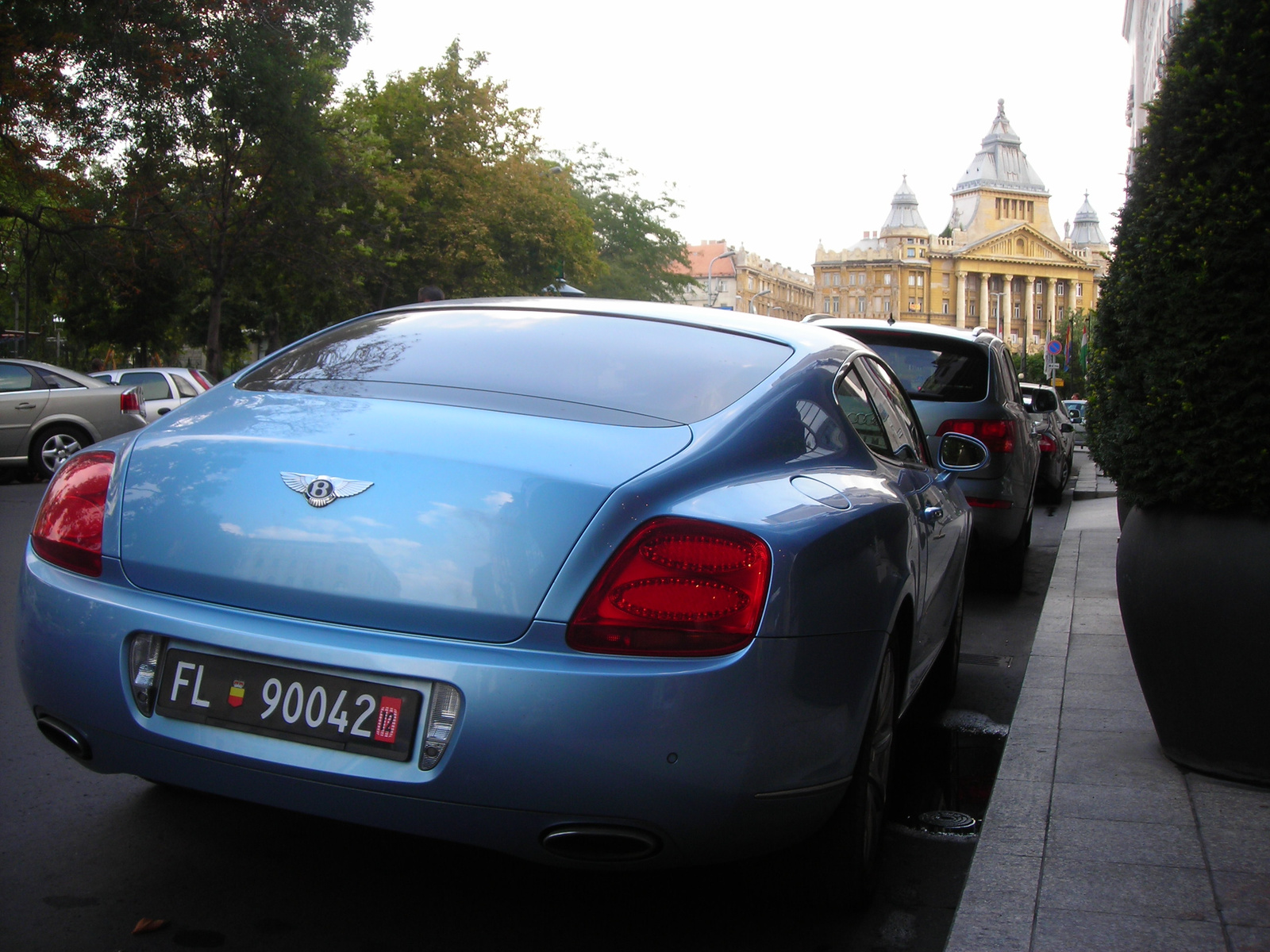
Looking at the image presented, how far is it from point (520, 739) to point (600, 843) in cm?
28

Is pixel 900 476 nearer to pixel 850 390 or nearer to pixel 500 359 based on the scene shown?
pixel 850 390

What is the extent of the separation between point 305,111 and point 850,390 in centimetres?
2442

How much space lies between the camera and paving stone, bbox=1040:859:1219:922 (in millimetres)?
2924

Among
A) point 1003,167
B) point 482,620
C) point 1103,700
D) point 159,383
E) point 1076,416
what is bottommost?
point 1076,416

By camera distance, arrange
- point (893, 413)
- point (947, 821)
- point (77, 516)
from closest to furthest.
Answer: point (77, 516)
point (947, 821)
point (893, 413)

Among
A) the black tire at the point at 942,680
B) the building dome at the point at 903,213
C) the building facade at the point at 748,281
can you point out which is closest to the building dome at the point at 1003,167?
the building dome at the point at 903,213

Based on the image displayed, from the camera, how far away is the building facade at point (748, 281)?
143500mm

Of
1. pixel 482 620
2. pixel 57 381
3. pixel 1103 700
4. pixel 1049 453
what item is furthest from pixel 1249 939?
pixel 57 381

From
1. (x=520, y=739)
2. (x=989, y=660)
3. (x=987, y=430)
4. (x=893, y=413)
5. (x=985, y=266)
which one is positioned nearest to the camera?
(x=520, y=739)

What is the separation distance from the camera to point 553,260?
158 ft

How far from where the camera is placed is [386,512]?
254 cm

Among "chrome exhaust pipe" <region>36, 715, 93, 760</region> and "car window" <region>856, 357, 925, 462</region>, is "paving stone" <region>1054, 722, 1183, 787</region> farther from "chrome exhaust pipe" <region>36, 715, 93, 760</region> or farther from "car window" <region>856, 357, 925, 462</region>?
"chrome exhaust pipe" <region>36, 715, 93, 760</region>

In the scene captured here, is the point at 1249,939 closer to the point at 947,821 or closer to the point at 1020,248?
the point at 947,821

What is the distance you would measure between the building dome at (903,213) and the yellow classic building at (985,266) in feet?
0.99
